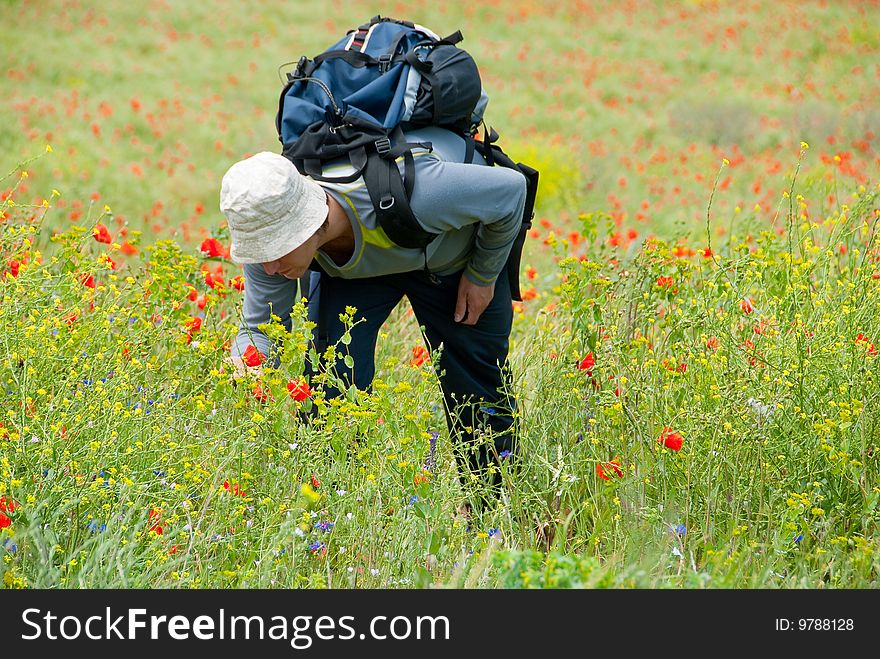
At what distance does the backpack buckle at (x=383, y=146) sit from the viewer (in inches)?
102

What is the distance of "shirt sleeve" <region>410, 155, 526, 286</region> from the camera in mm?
2582

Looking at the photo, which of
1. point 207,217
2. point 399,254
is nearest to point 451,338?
point 399,254

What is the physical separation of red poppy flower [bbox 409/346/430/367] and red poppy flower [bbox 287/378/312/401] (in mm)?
1039

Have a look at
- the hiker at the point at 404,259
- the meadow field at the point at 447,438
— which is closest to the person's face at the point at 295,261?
the hiker at the point at 404,259

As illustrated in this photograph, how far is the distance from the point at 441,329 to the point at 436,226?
0.56 m

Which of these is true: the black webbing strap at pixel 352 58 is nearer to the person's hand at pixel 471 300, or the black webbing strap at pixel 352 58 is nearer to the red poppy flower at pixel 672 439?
the person's hand at pixel 471 300

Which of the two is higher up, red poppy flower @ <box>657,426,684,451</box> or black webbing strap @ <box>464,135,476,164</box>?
black webbing strap @ <box>464,135,476,164</box>

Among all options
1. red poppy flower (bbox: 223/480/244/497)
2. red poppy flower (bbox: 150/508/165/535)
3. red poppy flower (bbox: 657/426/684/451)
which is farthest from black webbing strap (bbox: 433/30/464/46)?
red poppy flower (bbox: 150/508/165/535)

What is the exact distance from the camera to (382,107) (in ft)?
9.07

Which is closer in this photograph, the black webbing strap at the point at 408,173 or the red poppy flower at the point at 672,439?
the red poppy flower at the point at 672,439

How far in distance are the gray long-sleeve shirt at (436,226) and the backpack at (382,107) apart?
4 cm

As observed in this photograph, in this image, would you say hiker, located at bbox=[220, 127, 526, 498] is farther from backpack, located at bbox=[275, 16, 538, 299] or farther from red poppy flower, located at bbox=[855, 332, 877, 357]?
red poppy flower, located at bbox=[855, 332, 877, 357]
